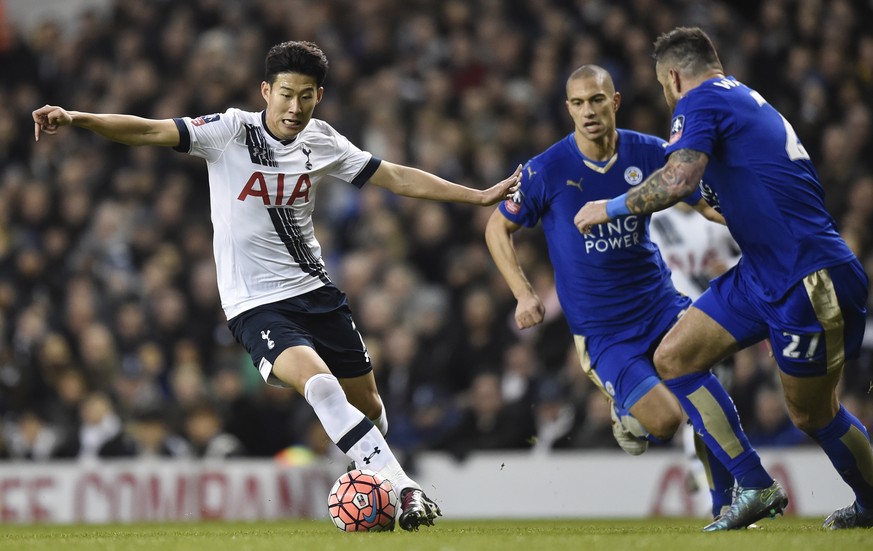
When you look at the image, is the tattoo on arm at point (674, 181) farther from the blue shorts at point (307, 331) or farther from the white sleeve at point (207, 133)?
the white sleeve at point (207, 133)

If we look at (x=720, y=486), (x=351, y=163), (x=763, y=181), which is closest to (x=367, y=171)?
(x=351, y=163)

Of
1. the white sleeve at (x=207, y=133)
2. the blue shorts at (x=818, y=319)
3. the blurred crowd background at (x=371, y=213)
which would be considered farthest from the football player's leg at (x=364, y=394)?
the blurred crowd background at (x=371, y=213)

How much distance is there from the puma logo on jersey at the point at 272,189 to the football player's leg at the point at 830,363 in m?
2.68

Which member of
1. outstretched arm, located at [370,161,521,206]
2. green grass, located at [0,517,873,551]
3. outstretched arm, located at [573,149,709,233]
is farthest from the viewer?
outstretched arm, located at [370,161,521,206]

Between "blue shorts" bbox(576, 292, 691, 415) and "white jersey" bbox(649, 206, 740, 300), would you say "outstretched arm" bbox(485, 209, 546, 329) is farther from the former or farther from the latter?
"white jersey" bbox(649, 206, 740, 300)

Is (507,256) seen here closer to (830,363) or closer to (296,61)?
(296,61)

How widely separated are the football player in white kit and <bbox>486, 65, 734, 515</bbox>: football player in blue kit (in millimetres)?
392

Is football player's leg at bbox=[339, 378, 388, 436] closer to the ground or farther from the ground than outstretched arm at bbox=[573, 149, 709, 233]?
closer to the ground

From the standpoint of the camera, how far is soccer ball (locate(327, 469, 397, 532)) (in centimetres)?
641

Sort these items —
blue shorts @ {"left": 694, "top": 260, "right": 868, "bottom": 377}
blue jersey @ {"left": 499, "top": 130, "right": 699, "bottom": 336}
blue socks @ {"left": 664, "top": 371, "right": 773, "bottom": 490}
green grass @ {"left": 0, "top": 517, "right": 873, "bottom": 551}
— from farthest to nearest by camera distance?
1. blue jersey @ {"left": 499, "top": 130, "right": 699, "bottom": 336}
2. blue socks @ {"left": 664, "top": 371, "right": 773, "bottom": 490}
3. blue shorts @ {"left": 694, "top": 260, "right": 868, "bottom": 377}
4. green grass @ {"left": 0, "top": 517, "right": 873, "bottom": 551}

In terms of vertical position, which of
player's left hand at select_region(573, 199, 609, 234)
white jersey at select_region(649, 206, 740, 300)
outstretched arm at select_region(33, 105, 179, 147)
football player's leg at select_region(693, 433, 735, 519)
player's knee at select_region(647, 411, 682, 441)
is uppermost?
outstretched arm at select_region(33, 105, 179, 147)

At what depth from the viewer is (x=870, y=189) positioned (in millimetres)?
10625

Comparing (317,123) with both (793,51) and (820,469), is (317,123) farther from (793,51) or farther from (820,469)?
(793,51)

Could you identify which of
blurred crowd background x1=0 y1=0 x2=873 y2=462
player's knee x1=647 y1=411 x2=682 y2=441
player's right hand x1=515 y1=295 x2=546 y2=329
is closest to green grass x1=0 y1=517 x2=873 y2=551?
Answer: player's knee x1=647 y1=411 x2=682 y2=441
